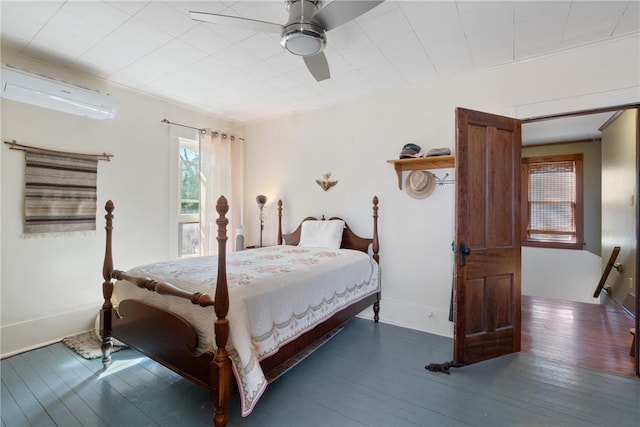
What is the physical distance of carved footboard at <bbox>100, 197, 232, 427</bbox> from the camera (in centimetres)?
165

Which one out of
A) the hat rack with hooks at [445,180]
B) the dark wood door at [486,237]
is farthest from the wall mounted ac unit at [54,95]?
the hat rack with hooks at [445,180]

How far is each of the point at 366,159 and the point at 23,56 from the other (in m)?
3.54

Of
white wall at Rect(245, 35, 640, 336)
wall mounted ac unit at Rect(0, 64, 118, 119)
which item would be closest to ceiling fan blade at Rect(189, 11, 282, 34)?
wall mounted ac unit at Rect(0, 64, 118, 119)

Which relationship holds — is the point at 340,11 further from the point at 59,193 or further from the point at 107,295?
the point at 59,193

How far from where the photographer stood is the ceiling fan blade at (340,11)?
1617mm

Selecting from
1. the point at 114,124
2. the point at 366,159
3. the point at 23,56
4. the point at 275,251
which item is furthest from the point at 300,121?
the point at 23,56

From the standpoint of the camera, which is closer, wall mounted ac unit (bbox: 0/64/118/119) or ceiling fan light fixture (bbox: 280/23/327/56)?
ceiling fan light fixture (bbox: 280/23/327/56)

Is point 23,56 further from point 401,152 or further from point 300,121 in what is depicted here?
point 401,152

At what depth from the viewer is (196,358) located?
177 cm

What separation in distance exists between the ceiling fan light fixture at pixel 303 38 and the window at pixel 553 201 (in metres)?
5.17

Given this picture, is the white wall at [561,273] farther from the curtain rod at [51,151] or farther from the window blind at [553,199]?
the curtain rod at [51,151]

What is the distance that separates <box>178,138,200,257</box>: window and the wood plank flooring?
65.8 inches

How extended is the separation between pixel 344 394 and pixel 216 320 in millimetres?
1112

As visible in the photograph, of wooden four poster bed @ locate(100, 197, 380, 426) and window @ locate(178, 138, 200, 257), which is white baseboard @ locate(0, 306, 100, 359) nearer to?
wooden four poster bed @ locate(100, 197, 380, 426)
